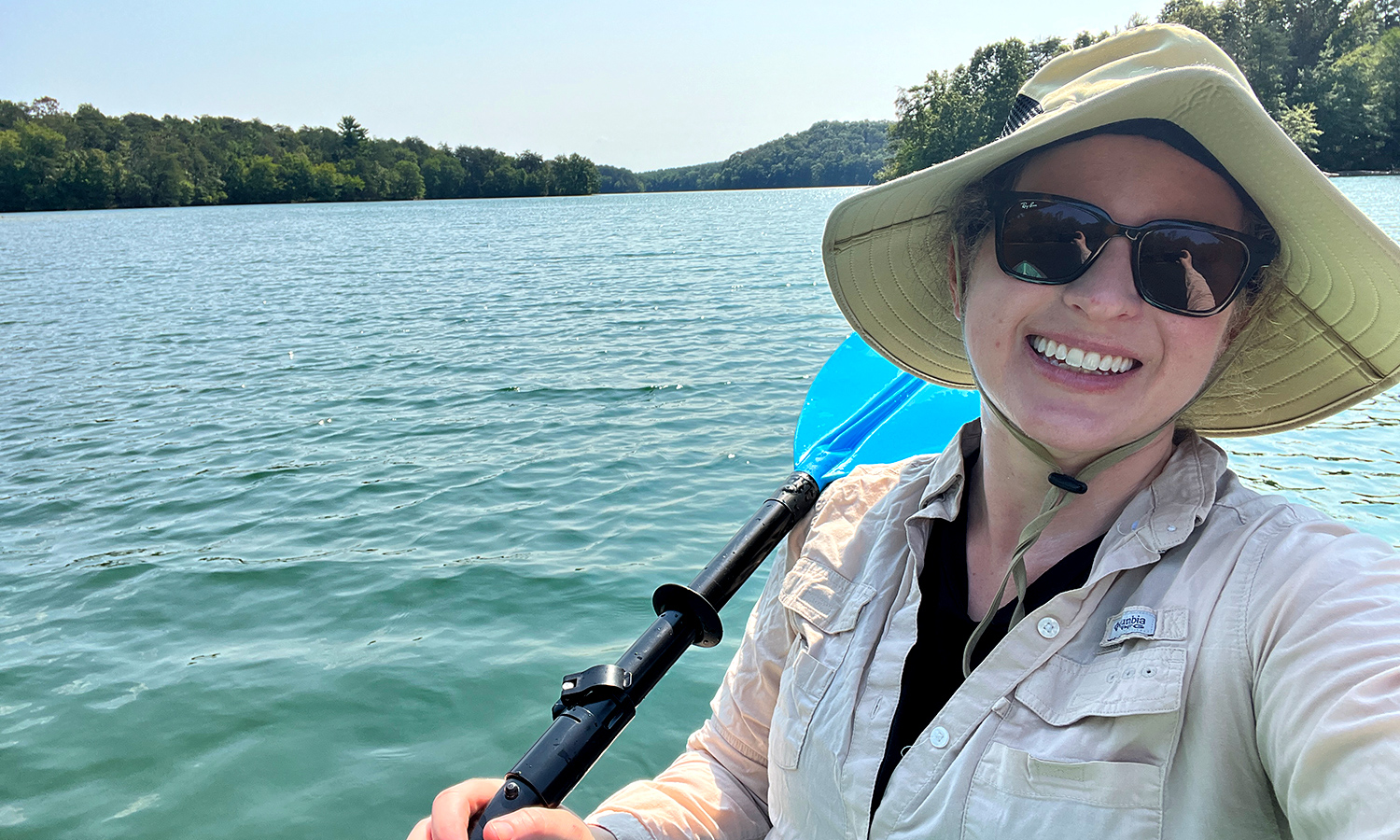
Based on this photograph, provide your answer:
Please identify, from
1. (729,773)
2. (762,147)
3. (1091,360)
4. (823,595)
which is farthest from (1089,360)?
(762,147)

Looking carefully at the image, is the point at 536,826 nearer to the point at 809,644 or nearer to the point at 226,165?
the point at 809,644

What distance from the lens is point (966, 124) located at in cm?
7744

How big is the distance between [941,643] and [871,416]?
1461mm

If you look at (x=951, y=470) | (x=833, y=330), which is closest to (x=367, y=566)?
(x=951, y=470)

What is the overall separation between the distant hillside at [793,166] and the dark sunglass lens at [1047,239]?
105 meters

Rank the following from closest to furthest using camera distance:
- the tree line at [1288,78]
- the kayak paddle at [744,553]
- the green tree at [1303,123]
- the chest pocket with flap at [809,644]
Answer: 1. the chest pocket with flap at [809,644]
2. the kayak paddle at [744,553]
3. the green tree at [1303,123]
4. the tree line at [1288,78]

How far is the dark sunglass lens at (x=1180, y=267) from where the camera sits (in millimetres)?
1346

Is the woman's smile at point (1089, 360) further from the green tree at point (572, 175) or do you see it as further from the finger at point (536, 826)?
the green tree at point (572, 175)

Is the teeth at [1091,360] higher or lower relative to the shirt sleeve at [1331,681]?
higher

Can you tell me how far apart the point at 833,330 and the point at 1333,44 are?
76.7m

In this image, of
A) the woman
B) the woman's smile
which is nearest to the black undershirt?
the woman

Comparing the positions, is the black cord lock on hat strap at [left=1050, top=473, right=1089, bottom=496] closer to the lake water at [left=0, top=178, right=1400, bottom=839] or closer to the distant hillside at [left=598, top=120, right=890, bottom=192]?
the lake water at [left=0, top=178, right=1400, bottom=839]

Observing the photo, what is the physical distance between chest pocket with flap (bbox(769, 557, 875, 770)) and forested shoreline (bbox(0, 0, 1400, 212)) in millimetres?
46477

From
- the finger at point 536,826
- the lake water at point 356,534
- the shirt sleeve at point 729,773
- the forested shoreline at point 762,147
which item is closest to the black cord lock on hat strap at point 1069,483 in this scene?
the shirt sleeve at point 729,773
